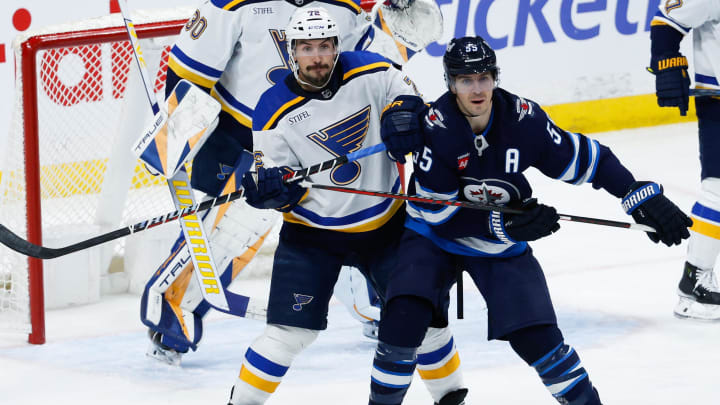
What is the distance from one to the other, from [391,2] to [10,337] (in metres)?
1.71

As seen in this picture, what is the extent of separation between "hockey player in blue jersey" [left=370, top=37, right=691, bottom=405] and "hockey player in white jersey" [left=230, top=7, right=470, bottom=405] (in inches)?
6.0

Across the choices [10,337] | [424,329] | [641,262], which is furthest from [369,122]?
[641,262]

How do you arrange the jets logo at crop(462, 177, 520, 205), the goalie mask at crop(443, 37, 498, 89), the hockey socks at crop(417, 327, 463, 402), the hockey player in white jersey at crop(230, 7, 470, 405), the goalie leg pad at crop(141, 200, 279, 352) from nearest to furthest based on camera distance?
the goalie mask at crop(443, 37, 498, 89)
the jets logo at crop(462, 177, 520, 205)
the hockey player in white jersey at crop(230, 7, 470, 405)
the hockey socks at crop(417, 327, 463, 402)
the goalie leg pad at crop(141, 200, 279, 352)

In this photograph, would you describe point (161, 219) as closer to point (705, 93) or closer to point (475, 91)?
point (475, 91)

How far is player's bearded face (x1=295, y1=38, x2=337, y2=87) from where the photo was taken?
279 cm

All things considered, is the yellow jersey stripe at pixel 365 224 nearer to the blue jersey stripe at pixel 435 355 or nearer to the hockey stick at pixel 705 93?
the blue jersey stripe at pixel 435 355

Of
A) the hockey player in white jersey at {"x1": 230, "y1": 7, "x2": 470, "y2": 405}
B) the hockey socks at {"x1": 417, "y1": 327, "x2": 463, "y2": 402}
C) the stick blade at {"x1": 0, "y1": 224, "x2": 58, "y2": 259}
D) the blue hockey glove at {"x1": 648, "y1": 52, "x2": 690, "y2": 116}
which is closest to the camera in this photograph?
the hockey player in white jersey at {"x1": 230, "y1": 7, "x2": 470, "y2": 405}

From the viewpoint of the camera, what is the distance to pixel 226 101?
3527 millimetres

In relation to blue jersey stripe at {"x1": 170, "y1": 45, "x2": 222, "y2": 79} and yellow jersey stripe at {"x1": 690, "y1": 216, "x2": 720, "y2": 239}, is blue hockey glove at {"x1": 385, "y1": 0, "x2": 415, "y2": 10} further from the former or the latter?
yellow jersey stripe at {"x1": 690, "y1": 216, "x2": 720, "y2": 239}

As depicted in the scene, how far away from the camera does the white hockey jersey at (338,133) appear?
9.30ft

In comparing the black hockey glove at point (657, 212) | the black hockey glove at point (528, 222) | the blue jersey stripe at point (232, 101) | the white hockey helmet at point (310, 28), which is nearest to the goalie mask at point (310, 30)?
the white hockey helmet at point (310, 28)

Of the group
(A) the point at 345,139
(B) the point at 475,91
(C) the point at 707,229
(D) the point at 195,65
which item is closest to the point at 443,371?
(A) the point at 345,139

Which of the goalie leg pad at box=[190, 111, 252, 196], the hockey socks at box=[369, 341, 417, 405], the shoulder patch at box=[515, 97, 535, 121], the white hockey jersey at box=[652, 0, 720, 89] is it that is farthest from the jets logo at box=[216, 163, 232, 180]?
the white hockey jersey at box=[652, 0, 720, 89]

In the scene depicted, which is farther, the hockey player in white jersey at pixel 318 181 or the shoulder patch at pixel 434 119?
the hockey player in white jersey at pixel 318 181
